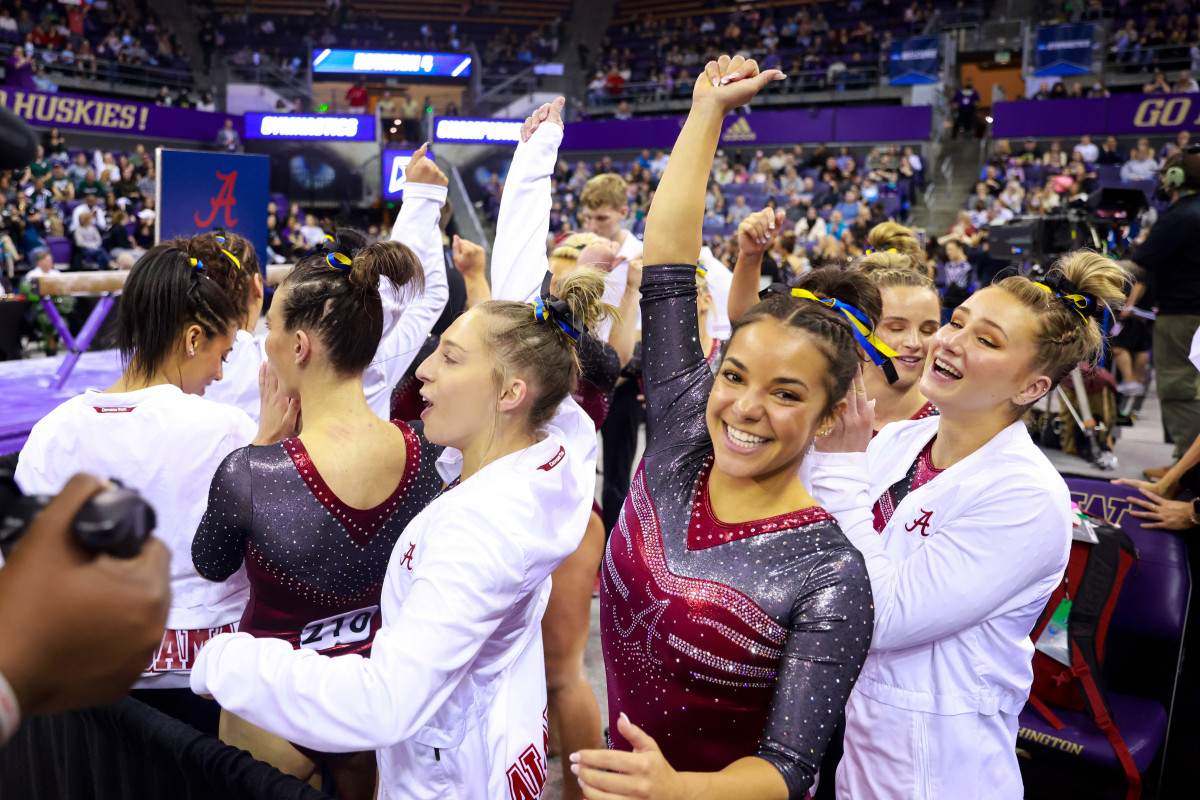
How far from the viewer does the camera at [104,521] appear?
26.1 inches

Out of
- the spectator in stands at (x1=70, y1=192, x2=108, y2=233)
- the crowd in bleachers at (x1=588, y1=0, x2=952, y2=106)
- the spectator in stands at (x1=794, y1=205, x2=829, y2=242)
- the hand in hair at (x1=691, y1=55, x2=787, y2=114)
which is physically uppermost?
the crowd in bleachers at (x1=588, y1=0, x2=952, y2=106)

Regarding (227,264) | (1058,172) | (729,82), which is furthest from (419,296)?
(1058,172)

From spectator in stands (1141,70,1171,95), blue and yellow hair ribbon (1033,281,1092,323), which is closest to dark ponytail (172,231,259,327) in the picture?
blue and yellow hair ribbon (1033,281,1092,323)

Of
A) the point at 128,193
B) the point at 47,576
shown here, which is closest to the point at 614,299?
the point at 47,576

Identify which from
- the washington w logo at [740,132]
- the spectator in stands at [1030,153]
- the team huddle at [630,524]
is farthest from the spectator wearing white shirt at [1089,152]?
the team huddle at [630,524]

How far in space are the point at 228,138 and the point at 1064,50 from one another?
54.1 ft

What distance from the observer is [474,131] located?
59.9ft

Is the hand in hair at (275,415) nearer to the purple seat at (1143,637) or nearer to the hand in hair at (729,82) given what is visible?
the hand in hair at (729,82)

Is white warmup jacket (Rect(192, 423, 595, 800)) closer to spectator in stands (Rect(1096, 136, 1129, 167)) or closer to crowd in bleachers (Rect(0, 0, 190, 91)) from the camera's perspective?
spectator in stands (Rect(1096, 136, 1129, 167))

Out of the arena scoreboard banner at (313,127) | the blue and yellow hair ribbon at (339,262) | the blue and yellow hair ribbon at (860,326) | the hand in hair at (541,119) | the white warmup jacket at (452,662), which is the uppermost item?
the arena scoreboard banner at (313,127)

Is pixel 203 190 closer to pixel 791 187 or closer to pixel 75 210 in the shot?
→ pixel 75 210

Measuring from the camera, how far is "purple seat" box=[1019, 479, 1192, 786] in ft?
7.72

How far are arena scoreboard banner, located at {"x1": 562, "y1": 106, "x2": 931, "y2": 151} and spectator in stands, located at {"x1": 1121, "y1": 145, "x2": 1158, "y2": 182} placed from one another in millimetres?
4055

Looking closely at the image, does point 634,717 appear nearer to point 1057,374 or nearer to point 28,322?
point 1057,374
